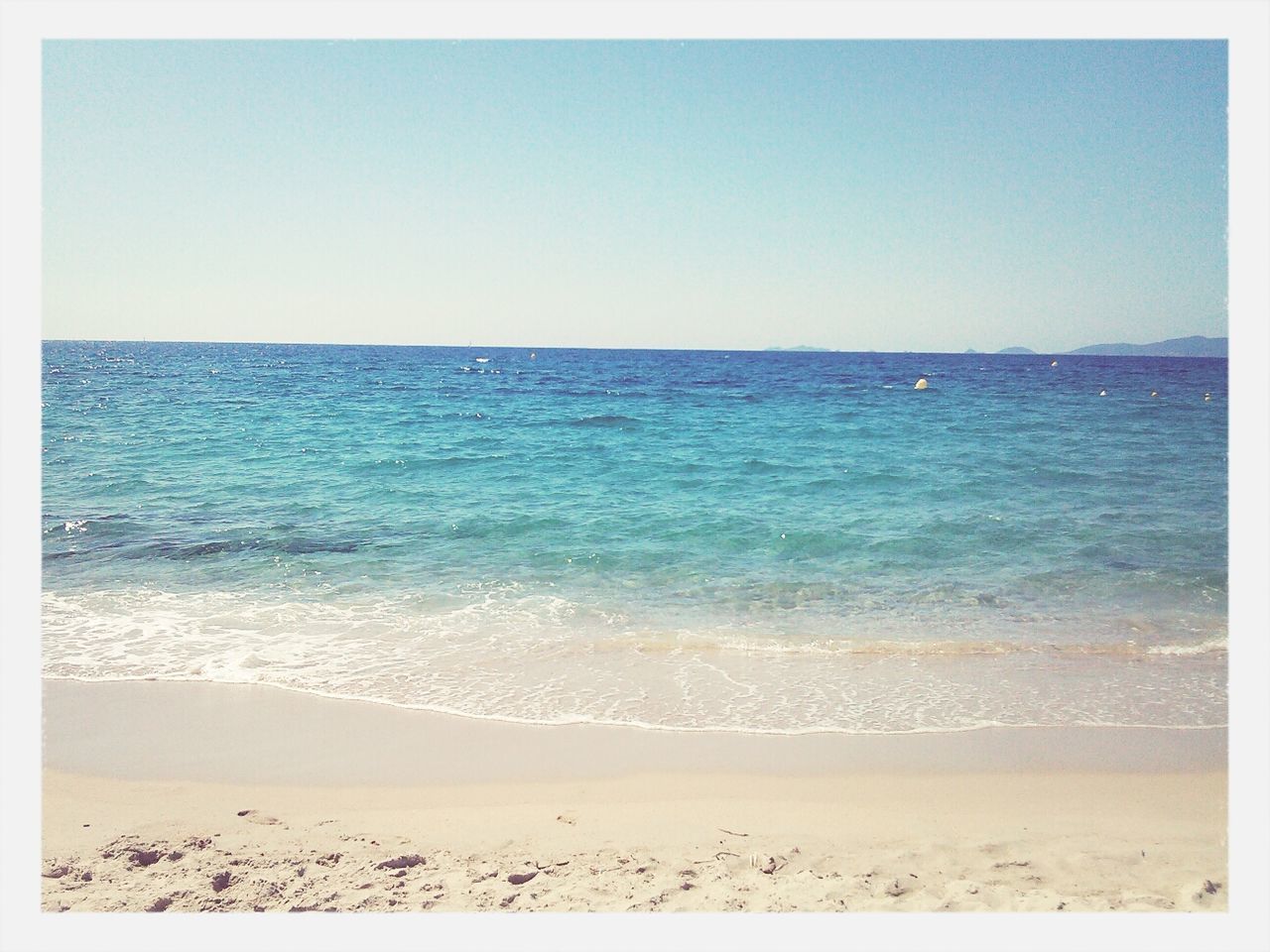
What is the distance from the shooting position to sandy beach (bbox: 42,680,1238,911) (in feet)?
8.59

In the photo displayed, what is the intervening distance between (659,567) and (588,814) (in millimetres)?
3535

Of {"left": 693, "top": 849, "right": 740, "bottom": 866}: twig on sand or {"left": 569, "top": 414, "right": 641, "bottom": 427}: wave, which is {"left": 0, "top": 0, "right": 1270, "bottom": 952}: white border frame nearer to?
{"left": 693, "top": 849, "right": 740, "bottom": 866}: twig on sand

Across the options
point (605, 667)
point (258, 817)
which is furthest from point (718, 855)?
point (258, 817)

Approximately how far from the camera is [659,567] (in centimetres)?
652

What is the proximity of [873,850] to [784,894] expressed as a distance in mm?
489

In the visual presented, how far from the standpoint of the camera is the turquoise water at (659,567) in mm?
4312

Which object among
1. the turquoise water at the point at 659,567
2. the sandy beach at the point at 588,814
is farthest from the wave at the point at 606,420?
the sandy beach at the point at 588,814

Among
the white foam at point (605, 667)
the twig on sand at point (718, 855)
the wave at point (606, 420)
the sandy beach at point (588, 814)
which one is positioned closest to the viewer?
the sandy beach at point (588, 814)

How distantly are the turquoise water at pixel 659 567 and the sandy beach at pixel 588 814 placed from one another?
0.31 m

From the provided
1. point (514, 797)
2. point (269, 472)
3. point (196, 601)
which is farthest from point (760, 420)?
point (514, 797)

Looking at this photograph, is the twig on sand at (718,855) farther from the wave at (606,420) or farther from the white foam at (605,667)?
the wave at (606,420)

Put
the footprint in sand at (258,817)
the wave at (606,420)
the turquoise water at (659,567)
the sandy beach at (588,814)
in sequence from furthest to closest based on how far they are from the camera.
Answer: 1. the wave at (606,420)
2. the turquoise water at (659,567)
3. the footprint in sand at (258,817)
4. the sandy beach at (588,814)
